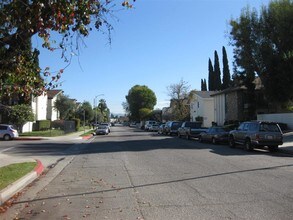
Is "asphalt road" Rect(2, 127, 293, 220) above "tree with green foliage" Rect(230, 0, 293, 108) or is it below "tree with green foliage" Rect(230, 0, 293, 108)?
below

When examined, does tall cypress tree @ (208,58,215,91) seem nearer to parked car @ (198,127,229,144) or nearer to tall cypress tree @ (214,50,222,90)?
tall cypress tree @ (214,50,222,90)

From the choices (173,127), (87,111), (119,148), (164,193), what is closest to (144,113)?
(87,111)

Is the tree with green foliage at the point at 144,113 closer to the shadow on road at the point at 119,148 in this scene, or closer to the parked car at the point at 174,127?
the parked car at the point at 174,127

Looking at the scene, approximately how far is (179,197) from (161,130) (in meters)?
46.3

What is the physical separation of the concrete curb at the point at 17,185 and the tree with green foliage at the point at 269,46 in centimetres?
2891

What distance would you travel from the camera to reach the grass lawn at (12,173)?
39.4ft

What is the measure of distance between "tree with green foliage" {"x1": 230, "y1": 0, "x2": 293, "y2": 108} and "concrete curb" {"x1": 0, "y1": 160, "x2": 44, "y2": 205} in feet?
94.8

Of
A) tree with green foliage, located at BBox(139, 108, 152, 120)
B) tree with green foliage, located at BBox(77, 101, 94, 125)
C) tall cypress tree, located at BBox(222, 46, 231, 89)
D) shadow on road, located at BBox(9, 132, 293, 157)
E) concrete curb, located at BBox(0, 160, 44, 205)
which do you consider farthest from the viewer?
tree with green foliage, located at BBox(139, 108, 152, 120)

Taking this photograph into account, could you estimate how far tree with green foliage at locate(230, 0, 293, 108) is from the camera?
1507 inches

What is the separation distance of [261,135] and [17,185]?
15.4 metres

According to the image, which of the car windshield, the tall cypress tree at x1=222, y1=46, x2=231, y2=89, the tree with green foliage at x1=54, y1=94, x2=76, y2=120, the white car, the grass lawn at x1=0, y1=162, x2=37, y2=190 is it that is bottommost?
the grass lawn at x1=0, y1=162, x2=37, y2=190

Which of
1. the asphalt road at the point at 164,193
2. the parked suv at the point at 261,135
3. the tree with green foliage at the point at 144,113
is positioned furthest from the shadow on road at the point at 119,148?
the tree with green foliage at the point at 144,113

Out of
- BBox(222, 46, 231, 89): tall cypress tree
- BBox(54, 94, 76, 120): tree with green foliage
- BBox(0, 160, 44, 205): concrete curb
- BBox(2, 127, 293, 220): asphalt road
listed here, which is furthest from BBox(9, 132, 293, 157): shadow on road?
BBox(222, 46, 231, 89): tall cypress tree

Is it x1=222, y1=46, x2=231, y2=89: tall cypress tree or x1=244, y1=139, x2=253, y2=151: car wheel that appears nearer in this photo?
x1=244, y1=139, x2=253, y2=151: car wheel
